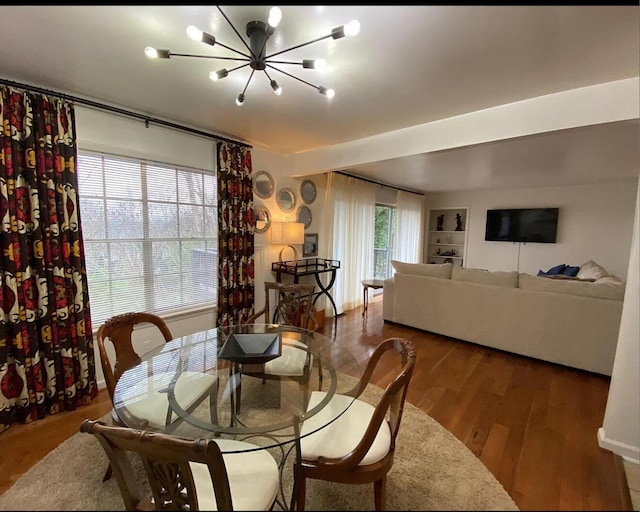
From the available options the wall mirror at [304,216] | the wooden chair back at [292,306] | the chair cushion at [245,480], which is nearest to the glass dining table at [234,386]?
the chair cushion at [245,480]

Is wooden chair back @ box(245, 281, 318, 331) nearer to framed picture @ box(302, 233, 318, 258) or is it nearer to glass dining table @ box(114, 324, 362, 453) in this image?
glass dining table @ box(114, 324, 362, 453)

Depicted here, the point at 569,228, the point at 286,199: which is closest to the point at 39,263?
the point at 286,199

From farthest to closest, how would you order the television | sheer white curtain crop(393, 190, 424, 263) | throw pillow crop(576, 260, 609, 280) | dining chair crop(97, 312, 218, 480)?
1. sheer white curtain crop(393, 190, 424, 263)
2. the television
3. throw pillow crop(576, 260, 609, 280)
4. dining chair crop(97, 312, 218, 480)

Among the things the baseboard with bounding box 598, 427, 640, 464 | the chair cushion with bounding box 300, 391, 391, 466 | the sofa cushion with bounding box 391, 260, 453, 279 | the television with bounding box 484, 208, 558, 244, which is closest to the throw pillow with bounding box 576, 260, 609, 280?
the television with bounding box 484, 208, 558, 244

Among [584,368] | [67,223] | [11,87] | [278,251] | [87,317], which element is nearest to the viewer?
[11,87]

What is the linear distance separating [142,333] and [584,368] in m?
4.09

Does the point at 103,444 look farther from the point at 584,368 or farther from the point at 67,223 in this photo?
the point at 584,368

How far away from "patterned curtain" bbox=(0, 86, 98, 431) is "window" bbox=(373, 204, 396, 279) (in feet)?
14.9

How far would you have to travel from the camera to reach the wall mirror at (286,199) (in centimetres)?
372

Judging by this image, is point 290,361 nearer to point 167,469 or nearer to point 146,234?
point 167,469

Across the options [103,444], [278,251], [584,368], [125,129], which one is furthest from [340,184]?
[103,444]

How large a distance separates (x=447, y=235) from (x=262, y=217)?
A: 5.19 m

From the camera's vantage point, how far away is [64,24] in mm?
1357

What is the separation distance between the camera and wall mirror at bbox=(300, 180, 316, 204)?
403 cm
